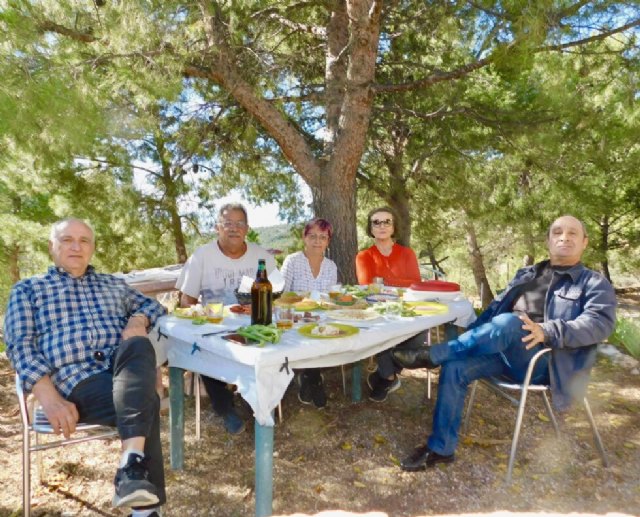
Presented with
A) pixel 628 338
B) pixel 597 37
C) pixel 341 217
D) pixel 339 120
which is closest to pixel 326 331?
pixel 341 217

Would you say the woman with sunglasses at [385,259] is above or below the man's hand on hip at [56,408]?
above

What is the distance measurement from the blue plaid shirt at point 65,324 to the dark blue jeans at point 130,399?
83 mm

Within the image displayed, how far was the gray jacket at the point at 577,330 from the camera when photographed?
2139mm

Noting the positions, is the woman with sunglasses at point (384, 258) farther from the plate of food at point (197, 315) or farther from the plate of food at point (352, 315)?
the plate of food at point (197, 315)

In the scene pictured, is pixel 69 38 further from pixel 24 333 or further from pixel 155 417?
pixel 155 417

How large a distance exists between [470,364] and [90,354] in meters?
1.69

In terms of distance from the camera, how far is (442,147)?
227 inches

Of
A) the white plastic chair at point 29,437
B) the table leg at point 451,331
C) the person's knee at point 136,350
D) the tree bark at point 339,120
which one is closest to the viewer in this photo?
the white plastic chair at point 29,437

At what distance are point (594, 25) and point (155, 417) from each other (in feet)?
12.0

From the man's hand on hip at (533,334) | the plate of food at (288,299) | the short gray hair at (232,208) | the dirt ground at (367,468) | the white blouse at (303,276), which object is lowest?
the dirt ground at (367,468)

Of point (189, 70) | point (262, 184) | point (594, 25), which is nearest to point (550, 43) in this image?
point (594, 25)

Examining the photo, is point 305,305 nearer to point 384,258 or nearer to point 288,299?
point 288,299

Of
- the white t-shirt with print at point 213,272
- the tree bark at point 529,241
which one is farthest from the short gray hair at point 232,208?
the tree bark at point 529,241

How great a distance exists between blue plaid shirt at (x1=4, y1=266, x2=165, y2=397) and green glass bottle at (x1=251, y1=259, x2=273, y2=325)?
1.59ft
